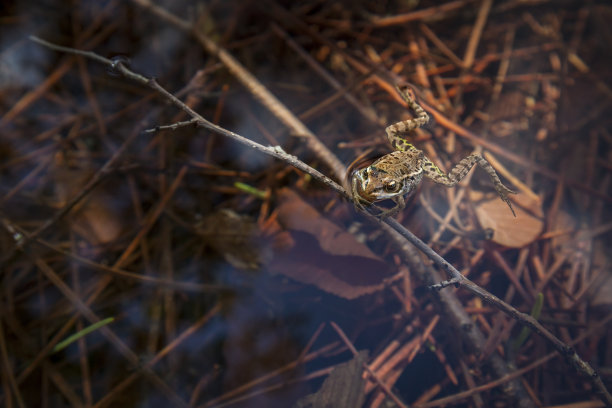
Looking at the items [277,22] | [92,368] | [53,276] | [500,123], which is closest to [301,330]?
[92,368]

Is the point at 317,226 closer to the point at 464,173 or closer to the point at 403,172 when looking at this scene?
the point at 403,172

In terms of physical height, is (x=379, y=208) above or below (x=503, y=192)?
above

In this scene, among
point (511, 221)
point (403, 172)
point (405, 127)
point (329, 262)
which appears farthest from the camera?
point (405, 127)

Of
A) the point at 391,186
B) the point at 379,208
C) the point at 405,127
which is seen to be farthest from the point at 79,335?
the point at 405,127

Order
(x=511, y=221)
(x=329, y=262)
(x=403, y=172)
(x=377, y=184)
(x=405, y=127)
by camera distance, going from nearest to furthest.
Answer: (x=377, y=184) → (x=403, y=172) → (x=329, y=262) → (x=511, y=221) → (x=405, y=127)

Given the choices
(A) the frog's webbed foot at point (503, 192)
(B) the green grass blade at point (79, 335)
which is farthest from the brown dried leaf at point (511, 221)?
(B) the green grass blade at point (79, 335)

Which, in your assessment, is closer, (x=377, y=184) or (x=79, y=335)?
(x=377, y=184)

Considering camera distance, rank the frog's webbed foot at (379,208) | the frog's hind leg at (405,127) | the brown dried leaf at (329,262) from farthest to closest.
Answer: the frog's hind leg at (405,127)
the brown dried leaf at (329,262)
the frog's webbed foot at (379,208)

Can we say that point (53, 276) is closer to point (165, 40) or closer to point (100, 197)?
point (100, 197)

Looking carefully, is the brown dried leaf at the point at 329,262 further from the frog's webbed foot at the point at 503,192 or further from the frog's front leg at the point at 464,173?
the frog's webbed foot at the point at 503,192
